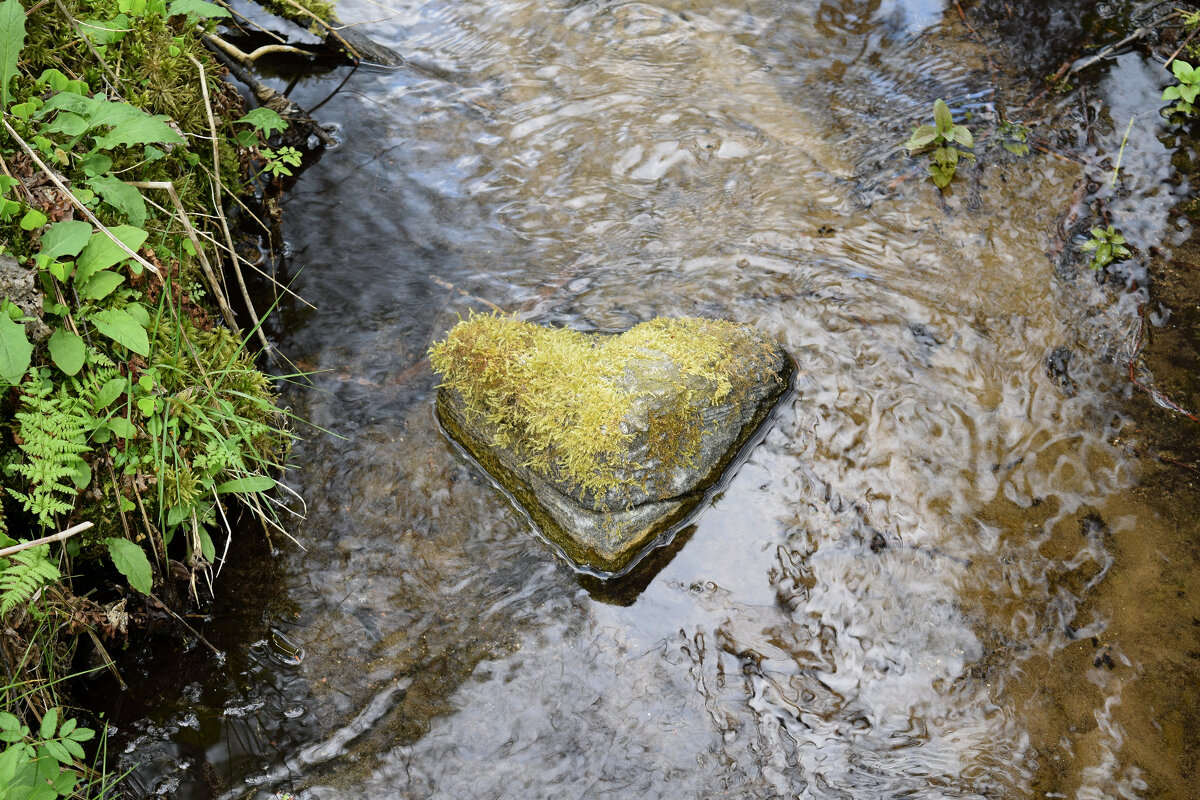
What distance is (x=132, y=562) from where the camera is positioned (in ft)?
9.71

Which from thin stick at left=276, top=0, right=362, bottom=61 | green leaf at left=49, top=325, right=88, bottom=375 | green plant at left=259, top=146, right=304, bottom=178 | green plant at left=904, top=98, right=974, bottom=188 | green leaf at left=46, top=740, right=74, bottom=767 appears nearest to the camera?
green leaf at left=46, top=740, right=74, bottom=767

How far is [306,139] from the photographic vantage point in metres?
5.69

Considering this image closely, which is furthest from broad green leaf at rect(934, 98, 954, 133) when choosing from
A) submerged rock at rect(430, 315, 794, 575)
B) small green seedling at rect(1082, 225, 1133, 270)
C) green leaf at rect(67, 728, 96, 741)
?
green leaf at rect(67, 728, 96, 741)

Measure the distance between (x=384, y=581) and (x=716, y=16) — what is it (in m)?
5.85

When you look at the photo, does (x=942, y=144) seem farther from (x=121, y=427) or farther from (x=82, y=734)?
(x=82, y=734)

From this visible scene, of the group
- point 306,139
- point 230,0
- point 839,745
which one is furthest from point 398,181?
point 839,745

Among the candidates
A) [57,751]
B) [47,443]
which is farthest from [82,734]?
[47,443]

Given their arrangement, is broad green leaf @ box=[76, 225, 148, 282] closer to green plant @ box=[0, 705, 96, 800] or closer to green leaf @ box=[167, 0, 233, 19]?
green leaf @ box=[167, 0, 233, 19]

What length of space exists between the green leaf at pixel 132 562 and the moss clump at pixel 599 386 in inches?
66.1

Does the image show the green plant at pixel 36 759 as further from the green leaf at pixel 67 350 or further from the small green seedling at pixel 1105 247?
the small green seedling at pixel 1105 247

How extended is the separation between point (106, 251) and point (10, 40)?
37.3 inches

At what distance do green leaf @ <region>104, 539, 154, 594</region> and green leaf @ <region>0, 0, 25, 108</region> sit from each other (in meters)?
1.88

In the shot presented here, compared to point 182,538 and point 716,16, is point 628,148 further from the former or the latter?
point 182,538

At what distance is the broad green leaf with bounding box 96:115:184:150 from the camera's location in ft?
9.94
